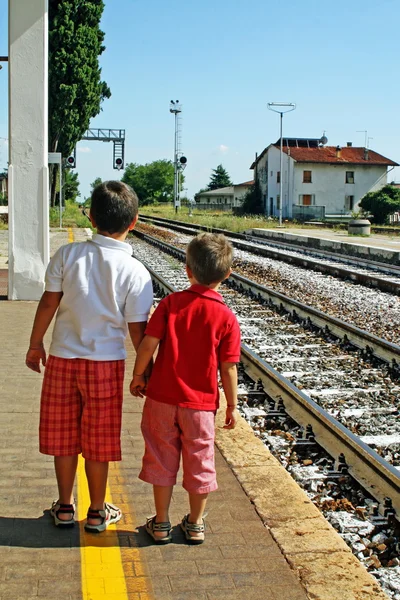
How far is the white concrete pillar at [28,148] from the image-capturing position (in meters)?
9.88

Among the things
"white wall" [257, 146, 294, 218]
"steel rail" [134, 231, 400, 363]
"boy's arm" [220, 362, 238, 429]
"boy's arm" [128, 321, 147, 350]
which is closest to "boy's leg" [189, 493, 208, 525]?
"boy's arm" [220, 362, 238, 429]

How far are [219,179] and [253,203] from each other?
6700 centimetres

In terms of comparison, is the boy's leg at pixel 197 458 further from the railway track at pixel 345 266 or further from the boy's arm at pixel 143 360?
the railway track at pixel 345 266

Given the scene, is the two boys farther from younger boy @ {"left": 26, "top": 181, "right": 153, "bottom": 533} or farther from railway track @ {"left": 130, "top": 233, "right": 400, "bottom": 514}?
railway track @ {"left": 130, "top": 233, "right": 400, "bottom": 514}

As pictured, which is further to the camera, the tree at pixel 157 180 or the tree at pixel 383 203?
the tree at pixel 157 180

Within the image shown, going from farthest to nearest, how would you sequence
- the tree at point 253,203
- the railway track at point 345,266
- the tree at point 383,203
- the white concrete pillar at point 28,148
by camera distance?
the tree at point 253,203 → the tree at point 383,203 → the railway track at point 345,266 → the white concrete pillar at point 28,148

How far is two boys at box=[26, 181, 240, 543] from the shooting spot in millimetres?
3316

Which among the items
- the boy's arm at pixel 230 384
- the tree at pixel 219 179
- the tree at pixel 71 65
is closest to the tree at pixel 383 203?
the tree at pixel 71 65

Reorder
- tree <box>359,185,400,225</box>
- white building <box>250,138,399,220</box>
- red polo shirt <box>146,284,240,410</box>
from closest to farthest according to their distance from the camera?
red polo shirt <box>146,284,240,410</box>, tree <box>359,185,400,225</box>, white building <box>250,138,399,220</box>

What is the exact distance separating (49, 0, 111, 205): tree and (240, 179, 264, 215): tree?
A: 30.9 m

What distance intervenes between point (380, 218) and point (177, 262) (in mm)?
33488

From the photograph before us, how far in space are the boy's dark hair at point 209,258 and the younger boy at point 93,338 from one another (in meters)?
0.25

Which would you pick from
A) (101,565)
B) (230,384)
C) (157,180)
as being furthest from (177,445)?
(157,180)

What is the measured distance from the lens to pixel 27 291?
425 inches
